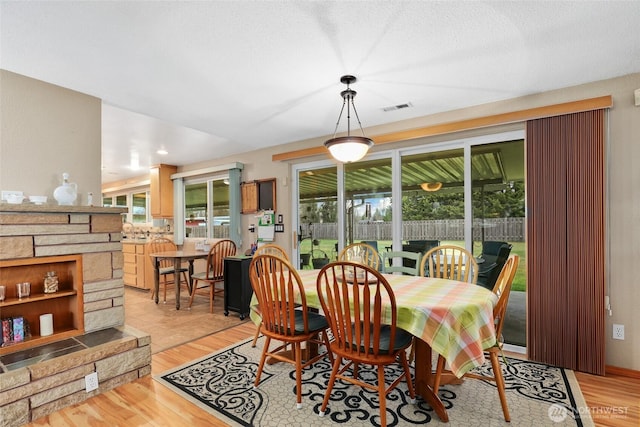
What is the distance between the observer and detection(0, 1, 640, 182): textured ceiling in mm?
1710

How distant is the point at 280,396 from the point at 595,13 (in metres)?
3.02

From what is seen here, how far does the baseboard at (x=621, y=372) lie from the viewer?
7.97ft

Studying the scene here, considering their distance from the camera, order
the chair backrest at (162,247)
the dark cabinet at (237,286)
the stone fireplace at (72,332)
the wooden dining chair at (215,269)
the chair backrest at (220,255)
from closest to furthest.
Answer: the stone fireplace at (72,332)
the dark cabinet at (237,286)
the wooden dining chair at (215,269)
the chair backrest at (220,255)
the chair backrest at (162,247)

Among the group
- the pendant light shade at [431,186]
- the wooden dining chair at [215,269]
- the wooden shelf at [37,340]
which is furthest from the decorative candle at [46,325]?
the pendant light shade at [431,186]

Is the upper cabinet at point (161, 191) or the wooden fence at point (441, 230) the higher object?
the upper cabinet at point (161, 191)

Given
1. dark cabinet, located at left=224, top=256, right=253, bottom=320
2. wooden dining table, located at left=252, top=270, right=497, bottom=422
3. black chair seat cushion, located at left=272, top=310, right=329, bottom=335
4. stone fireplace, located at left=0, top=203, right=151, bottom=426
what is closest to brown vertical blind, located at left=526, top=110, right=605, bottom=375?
wooden dining table, located at left=252, top=270, right=497, bottom=422

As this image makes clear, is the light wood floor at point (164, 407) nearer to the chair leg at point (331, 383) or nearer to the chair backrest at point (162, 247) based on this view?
the chair leg at point (331, 383)

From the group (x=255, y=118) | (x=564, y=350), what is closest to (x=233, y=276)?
(x=255, y=118)

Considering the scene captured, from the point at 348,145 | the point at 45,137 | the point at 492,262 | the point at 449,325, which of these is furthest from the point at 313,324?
the point at 45,137

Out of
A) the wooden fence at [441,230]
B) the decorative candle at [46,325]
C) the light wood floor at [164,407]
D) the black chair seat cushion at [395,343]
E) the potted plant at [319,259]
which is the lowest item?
the light wood floor at [164,407]

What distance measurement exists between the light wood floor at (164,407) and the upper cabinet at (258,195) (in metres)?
2.69

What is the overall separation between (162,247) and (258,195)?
2430mm

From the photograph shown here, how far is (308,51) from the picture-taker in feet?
6.86

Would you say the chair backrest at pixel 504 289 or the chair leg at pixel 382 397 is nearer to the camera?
the chair leg at pixel 382 397
